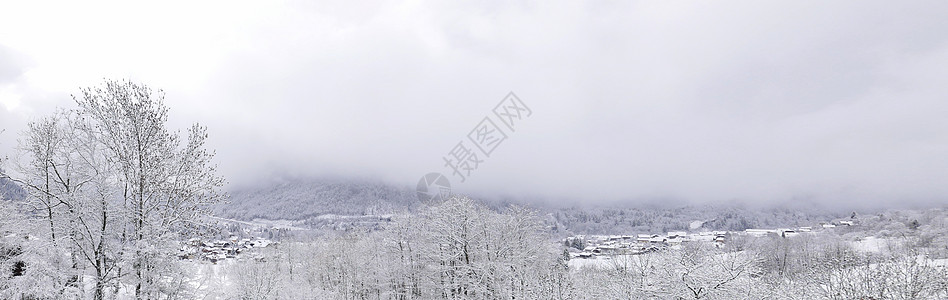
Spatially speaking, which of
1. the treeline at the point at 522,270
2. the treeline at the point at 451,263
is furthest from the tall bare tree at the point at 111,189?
the treeline at the point at 451,263

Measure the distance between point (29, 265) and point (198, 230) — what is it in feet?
12.0

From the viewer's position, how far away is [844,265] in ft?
61.1

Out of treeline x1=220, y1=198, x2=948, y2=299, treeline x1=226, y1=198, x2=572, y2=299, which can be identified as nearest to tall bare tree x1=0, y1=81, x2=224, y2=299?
treeline x1=220, y1=198, x2=948, y2=299

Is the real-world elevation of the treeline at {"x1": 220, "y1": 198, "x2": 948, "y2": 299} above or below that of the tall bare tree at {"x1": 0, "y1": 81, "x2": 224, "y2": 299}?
below

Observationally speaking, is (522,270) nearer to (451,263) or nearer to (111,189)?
(451,263)

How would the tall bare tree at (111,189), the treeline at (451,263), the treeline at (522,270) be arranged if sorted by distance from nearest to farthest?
the tall bare tree at (111,189)
the treeline at (522,270)
the treeline at (451,263)

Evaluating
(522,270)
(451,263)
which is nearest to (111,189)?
(522,270)

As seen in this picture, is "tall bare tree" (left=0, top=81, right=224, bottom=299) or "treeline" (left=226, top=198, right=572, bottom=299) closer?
"tall bare tree" (left=0, top=81, right=224, bottom=299)

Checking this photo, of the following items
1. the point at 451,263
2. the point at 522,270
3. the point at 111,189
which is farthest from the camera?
the point at 451,263

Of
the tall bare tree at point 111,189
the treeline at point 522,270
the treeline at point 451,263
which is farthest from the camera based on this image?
the treeline at point 451,263

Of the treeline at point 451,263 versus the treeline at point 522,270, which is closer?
the treeline at point 522,270

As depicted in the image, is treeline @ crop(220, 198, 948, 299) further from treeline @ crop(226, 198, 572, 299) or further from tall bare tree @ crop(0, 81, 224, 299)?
tall bare tree @ crop(0, 81, 224, 299)

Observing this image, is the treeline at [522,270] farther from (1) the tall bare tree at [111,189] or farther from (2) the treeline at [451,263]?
(1) the tall bare tree at [111,189]

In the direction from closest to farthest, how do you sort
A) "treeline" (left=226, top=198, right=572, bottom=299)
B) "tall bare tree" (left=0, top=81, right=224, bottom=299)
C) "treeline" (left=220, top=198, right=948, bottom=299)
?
"tall bare tree" (left=0, top=81, right=224, bottom=299) → "treeline" (left=220, top=198, right=948, bottom=299) → "treeline" (left=226, top=198, right=572, bottom=299)
